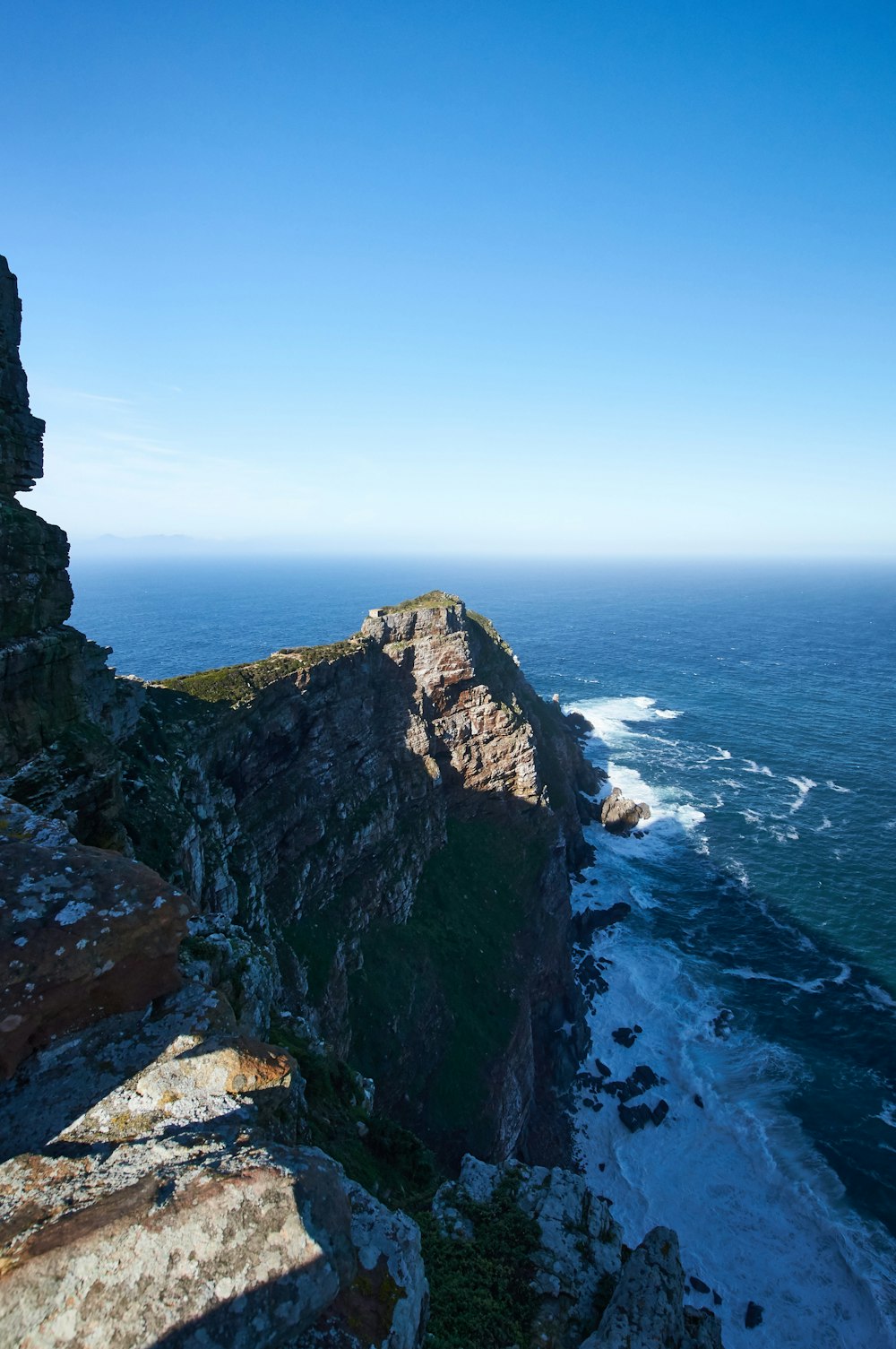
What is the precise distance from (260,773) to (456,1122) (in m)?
27.0

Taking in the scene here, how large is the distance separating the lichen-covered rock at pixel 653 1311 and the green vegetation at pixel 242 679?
34.2 m

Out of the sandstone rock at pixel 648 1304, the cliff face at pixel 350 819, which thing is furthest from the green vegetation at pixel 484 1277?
the cliff face at pixel 350 819

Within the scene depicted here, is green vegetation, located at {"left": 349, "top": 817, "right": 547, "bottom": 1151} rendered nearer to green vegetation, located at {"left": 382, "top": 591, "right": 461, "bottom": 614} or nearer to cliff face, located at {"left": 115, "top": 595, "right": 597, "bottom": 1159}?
cliff face, located at {"left": 115, "top": 595, "right": 597, "bottom": 1159}

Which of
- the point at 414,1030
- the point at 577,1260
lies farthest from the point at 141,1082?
the point at 414,1030

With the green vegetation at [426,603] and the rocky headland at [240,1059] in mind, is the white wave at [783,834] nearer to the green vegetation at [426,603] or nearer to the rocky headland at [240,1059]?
the rocky headland at [240,1059]

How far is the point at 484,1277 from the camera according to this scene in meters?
13.1

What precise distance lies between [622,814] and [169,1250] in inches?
3084

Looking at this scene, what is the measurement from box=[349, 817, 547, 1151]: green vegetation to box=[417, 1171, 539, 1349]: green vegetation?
2748 cm

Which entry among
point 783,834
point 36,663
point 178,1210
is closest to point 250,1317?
point 178,1210

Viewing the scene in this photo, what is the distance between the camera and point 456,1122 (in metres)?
40.4

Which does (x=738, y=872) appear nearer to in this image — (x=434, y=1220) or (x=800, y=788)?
(x=800, y=788)

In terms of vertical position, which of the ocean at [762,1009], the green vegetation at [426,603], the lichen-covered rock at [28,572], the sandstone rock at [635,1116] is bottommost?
the sandstone rock at [635,1116]

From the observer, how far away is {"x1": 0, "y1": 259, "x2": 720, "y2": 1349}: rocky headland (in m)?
6.96

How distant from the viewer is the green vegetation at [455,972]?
135 ft
